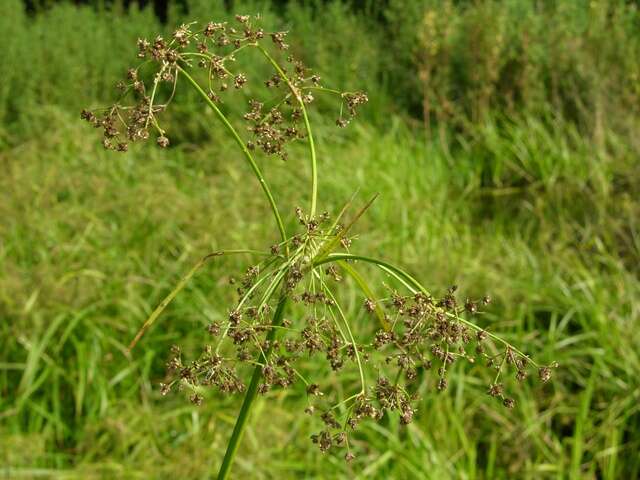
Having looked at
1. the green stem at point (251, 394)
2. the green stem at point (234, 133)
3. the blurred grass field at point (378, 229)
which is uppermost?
the green stem at point (234, 133)

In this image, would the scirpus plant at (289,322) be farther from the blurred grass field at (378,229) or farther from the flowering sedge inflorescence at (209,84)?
the blurred grass field at (378,229)

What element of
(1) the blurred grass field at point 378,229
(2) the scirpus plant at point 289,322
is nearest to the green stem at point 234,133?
(2) the scirpus plant at point 289,322

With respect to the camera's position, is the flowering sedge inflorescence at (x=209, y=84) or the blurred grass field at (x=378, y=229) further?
the blurred grass field at (x=378, y=229)

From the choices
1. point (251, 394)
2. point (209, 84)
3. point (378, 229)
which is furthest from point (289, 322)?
point (378, 229)

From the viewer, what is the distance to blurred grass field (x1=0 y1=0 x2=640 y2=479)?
3.89m

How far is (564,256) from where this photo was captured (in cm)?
487

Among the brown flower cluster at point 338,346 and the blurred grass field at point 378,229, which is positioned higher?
the brown flower cluster at point 338,346

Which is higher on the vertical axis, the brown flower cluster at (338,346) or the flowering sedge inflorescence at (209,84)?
the flowering sedge inflorescence at (209,84)

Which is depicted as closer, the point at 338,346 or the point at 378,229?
the point at 338,346

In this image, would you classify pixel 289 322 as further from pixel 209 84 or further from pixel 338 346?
pixel 209 84

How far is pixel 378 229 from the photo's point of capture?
16.8 feet

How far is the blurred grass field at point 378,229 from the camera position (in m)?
→ 3.89

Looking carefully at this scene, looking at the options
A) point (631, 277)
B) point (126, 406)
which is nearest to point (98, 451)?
point (126, 406)

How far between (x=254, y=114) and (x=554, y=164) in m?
5.11
